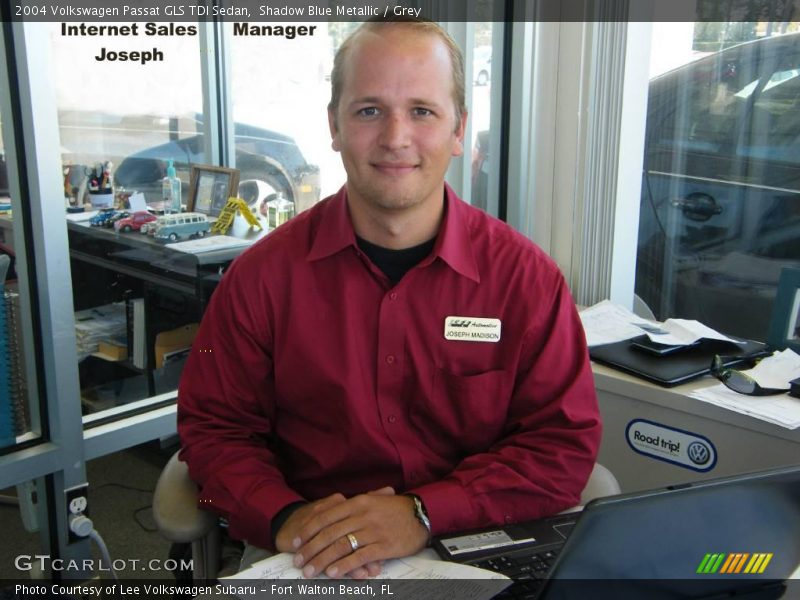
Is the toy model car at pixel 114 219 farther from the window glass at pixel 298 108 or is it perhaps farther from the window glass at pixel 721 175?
the window glass at pixel 721 175

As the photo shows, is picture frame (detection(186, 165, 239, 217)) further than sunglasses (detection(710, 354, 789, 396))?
Yes

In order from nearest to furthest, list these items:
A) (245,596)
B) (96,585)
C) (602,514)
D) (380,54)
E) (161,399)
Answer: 1. (602,514)
2. (245,596)
3. (380,54)
4. (96,585)
5. (161,399)

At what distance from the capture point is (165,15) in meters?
2.52

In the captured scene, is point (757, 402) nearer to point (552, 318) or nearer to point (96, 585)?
point (552, 318)

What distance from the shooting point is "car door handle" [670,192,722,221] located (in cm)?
246

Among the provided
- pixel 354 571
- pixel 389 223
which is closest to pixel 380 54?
pixel 389 223

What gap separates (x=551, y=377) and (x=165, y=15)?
1.85 metres

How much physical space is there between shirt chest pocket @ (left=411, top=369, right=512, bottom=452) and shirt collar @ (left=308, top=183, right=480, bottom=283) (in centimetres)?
20

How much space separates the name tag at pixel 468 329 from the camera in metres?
1.46

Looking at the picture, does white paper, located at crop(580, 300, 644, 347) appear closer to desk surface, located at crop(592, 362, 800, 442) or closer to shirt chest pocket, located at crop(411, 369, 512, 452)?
desk surface, located at crop(592, 362, 800, 442)

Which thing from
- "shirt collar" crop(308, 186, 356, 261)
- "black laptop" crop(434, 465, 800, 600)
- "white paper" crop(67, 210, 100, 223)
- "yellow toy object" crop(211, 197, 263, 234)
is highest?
"shirt collar" crop(308, 186, 356, 261)

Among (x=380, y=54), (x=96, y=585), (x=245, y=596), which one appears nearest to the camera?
(x=245, y=596)

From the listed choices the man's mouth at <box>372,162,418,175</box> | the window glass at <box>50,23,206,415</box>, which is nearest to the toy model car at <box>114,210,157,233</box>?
the window glass at <box>50,23,206,415</box>

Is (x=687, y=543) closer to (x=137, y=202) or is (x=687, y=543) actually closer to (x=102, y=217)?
(x=102, y=217)
